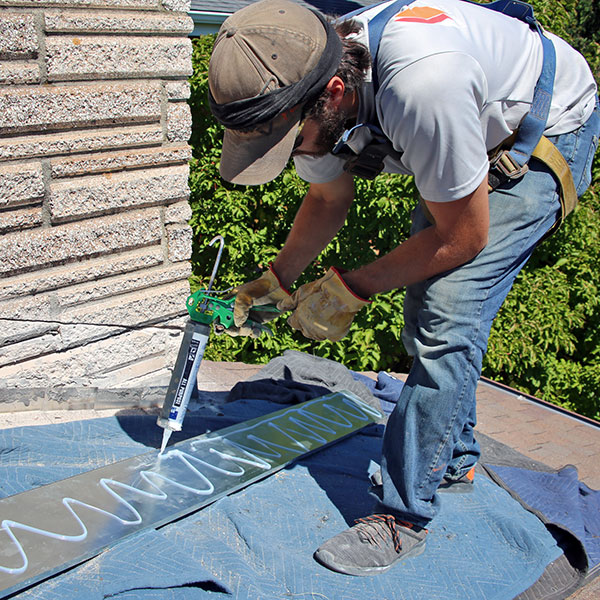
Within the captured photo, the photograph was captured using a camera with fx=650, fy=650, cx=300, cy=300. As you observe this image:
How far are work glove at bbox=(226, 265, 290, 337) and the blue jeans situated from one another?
0.65 m

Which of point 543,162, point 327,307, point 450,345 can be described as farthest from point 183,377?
point 543,162

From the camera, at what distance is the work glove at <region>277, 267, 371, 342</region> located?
2.39 metres

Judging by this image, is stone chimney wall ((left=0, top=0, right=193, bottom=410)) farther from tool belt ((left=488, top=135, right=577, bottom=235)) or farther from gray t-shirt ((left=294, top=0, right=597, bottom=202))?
tool belt ((left=488, top=135, right=577, bottom=235))

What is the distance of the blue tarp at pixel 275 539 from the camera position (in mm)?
2018

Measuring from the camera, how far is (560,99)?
7.59ft

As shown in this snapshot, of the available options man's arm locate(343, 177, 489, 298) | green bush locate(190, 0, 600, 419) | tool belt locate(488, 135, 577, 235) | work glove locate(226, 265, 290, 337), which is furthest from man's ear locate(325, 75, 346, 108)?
green bush locate(190, 0, 600, 419)

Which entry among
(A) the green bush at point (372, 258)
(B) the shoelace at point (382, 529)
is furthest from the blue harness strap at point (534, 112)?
(A) the green bush at point (372, 258)

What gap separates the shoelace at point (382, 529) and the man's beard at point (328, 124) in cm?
132

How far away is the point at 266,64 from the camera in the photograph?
1.95 metres

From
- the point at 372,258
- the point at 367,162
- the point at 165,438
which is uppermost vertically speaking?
the point at 367,162

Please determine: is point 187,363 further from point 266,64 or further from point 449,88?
point 449,88

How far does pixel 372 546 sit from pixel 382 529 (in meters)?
0.08

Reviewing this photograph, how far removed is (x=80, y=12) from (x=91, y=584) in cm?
227

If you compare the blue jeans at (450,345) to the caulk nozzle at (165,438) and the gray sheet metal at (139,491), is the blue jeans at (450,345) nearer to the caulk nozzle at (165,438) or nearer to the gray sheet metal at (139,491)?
the gray sheet metal at (139,491)
